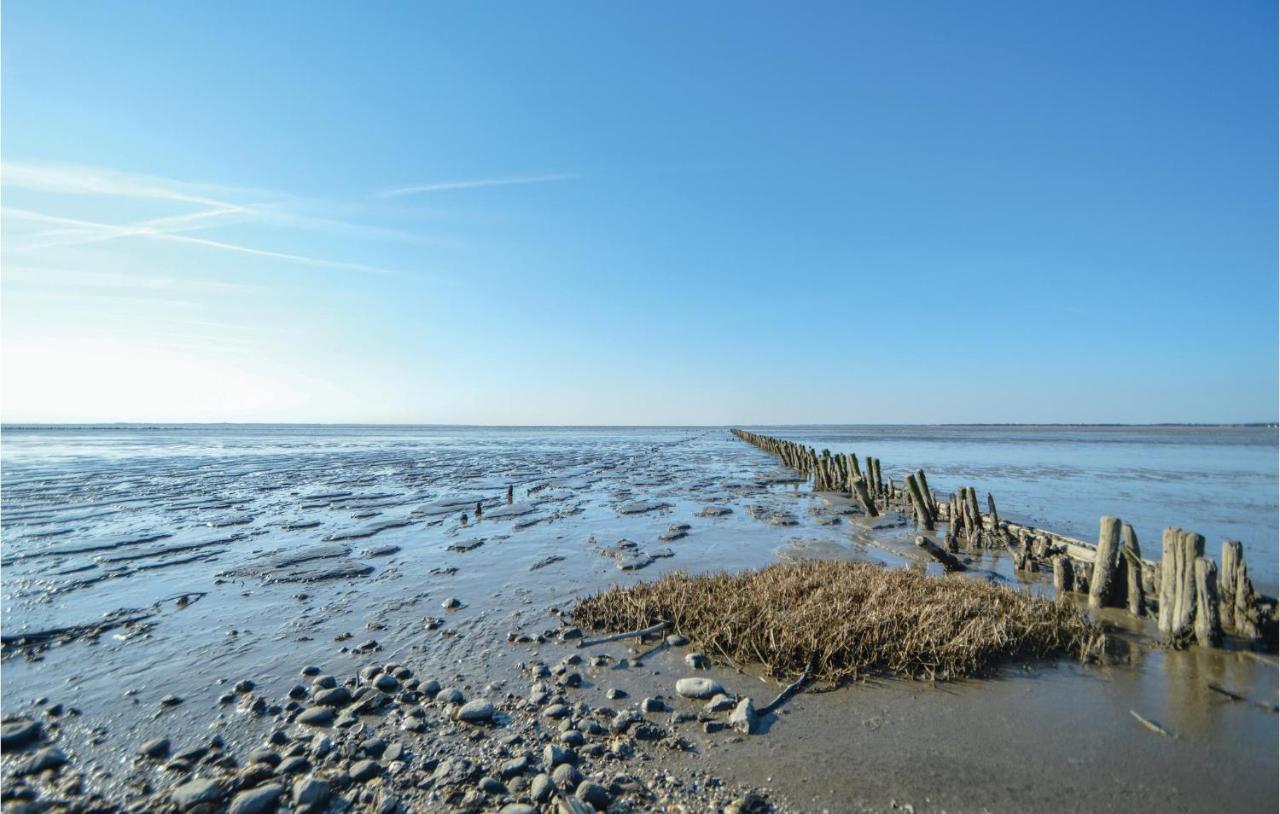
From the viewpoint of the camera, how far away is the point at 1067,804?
3973 millimetres

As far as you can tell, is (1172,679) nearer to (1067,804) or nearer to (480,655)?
(1067,804)

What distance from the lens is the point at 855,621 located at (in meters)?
6.44

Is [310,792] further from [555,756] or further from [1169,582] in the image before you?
[1169,582]

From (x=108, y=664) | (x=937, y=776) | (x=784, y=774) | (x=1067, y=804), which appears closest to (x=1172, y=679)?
(x=1067, y=804)

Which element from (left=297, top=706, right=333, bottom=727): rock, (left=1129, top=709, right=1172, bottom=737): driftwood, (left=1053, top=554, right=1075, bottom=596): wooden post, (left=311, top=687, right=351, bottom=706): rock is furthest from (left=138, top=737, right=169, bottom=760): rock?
(left=1053, top=554, right=1075, bottom=596): wooden post

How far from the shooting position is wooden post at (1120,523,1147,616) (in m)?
7.91

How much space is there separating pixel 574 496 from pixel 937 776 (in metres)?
17.8

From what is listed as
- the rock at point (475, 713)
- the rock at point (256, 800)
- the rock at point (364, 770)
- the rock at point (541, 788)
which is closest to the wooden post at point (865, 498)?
the rock at point (475, 713)

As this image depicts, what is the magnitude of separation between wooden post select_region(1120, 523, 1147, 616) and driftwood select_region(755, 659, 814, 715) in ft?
18.0

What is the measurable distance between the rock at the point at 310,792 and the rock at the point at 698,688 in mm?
3056

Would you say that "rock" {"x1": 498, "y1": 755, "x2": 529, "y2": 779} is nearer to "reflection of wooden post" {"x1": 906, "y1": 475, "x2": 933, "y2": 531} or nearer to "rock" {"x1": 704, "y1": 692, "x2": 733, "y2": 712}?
"rock" {"x1": 704, "y1": 692, "x2": 733, "y2": 712}

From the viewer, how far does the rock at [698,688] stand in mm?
5461

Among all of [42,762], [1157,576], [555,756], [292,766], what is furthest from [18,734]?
[1157,576]

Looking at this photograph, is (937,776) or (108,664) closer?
(937,776)
